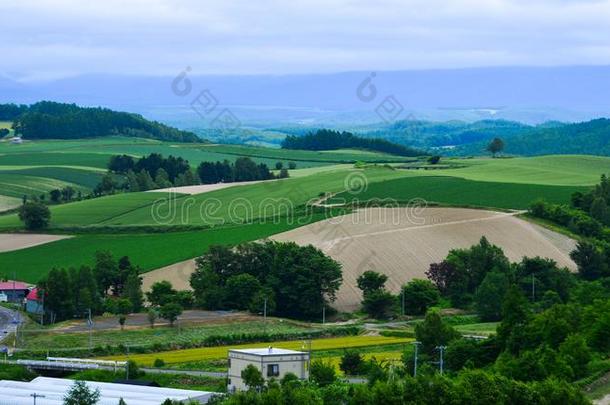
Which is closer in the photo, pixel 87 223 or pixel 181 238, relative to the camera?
pixel 181 238

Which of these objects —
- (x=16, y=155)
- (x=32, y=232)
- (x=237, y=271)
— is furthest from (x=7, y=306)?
(x=16, y=155)

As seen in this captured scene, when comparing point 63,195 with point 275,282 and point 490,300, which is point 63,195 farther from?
point 490,300

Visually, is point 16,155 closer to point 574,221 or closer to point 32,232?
point 32,232

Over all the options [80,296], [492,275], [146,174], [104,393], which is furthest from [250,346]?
[146,174]

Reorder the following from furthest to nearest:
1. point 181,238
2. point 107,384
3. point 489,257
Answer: point 181,238 → point 489,257 → point 107,384

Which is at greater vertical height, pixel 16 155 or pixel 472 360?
pixel 16 155

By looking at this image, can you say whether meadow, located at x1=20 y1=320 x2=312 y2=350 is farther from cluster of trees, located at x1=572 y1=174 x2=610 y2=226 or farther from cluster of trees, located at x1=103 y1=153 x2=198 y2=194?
cluster of trees, located at x1=103 y1=153 x2=198 y2=194
